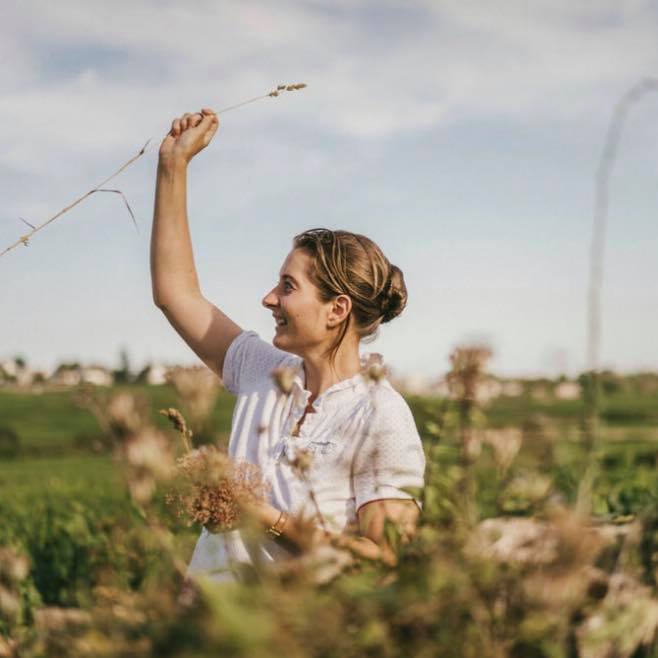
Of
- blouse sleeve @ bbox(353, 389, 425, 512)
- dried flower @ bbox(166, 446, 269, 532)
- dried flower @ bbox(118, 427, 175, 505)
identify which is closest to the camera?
dried flower @ bbox(118, 427, 175, 505)

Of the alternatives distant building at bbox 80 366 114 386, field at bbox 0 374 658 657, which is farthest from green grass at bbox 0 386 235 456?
field at bbox 0 374 658 657

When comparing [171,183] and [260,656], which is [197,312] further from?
[260,656]

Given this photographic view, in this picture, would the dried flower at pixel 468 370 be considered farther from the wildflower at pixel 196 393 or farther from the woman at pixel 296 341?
the woman at pixel 296 341

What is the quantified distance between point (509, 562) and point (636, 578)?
0.25 metres

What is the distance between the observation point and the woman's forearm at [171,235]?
335 cm

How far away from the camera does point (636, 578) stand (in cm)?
131

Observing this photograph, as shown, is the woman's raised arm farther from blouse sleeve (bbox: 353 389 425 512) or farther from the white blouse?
blouse sleeve (bbox: 353 389 425 512)

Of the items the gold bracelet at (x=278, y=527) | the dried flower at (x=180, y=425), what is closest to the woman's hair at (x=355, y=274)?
the gold bracelet at (x=278, y=527)

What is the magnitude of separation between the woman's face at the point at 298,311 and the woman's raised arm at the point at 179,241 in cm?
32

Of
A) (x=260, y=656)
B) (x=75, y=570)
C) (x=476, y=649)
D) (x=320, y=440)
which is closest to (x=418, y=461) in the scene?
(x=320, y=440)

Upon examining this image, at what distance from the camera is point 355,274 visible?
344cm

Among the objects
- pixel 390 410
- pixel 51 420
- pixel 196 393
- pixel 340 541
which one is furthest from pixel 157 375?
pixel 51 420

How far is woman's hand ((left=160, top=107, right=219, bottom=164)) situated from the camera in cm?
332

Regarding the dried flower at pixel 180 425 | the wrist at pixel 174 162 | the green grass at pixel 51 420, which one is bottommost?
the dried flower at pixel 180 425
